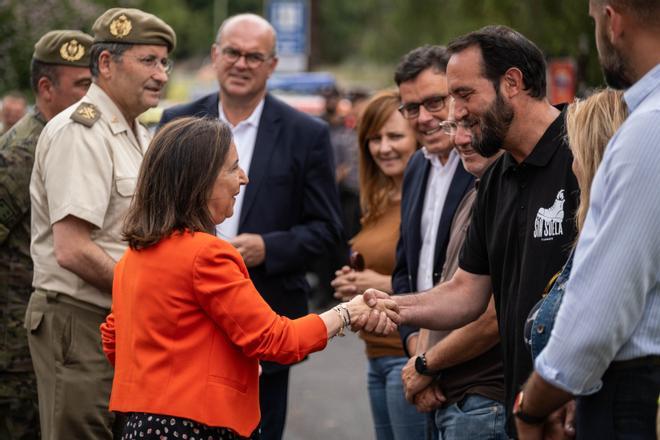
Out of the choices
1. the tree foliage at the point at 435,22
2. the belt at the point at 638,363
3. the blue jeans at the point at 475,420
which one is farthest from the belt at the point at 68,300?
the tree foliage at the point at 435,22

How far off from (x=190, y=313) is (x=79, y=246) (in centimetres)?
120

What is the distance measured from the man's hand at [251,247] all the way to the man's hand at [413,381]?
1.24m

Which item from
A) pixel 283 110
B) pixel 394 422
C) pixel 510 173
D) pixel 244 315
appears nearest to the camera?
pixel 244 315

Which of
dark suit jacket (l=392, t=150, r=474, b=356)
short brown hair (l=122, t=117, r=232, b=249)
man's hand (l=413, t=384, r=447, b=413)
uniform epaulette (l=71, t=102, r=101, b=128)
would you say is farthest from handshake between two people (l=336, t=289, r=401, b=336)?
uniform epaulette (l=71, t=102, r=101, b=128)

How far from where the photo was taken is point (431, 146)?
204 inches

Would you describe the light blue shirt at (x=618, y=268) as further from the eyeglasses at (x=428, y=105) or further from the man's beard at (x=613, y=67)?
the eyeglasses at (x=428, y=105)

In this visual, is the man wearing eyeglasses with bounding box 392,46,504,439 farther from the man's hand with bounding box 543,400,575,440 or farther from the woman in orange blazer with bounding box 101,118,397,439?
the man's hand with bounding box 543,400,575,440

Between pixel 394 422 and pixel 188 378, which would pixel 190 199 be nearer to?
pixel 188 378

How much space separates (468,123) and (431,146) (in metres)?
1.00

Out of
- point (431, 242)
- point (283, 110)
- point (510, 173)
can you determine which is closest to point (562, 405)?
point (510, 173)

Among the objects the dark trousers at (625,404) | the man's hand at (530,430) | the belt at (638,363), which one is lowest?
the man's hand at (530,430)

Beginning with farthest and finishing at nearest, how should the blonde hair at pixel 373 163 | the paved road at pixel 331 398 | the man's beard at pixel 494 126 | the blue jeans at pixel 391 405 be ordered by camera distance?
1. the paved road at pixel 331 398
2. the blonde hair at pixel 373 163
3. the blue jeans at pixel 391 405
4. the man's beard at pixel 494 126

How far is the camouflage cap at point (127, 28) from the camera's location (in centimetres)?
532

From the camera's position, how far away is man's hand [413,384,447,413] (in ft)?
15.0
